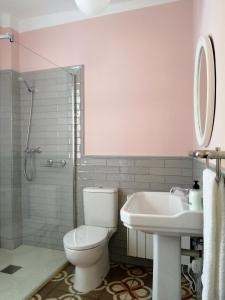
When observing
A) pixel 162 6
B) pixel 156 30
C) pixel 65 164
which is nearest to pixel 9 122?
pixel 65 164

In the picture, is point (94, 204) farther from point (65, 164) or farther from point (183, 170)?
point (183, 170)

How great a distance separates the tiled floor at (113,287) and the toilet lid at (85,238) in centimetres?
41

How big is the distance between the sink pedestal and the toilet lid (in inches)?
23.5

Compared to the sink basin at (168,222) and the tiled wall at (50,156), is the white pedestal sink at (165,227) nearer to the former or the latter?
the sink basin at (168,222)

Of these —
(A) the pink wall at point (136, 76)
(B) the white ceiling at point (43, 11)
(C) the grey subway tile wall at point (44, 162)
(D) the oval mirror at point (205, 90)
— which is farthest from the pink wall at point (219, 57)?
(C) the grey subway tile wall at point (44, 162)

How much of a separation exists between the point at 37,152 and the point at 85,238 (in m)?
1.14

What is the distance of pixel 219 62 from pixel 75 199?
74.6 inches

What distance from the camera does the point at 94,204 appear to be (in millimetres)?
2250

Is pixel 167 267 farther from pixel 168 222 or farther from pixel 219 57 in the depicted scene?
pixel 219 57

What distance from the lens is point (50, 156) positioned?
257 centimetres

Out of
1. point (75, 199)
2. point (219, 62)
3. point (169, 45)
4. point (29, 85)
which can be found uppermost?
point (169, 45)

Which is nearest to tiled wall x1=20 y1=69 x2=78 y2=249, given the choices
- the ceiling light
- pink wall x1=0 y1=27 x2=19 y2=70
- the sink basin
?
pink wall x1=0 y1=27 x2=19 y2=70

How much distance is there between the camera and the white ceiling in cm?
229

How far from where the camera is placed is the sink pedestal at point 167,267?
140cm
